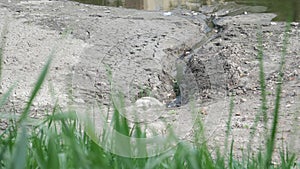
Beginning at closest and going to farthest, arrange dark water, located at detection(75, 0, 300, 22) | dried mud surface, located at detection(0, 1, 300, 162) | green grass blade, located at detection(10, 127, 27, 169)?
green grass blade, located at detection(10, 127, 27, 169), dried mud surface, located at detection(0, 1, 300, 162), dark water, located at detection(75, 0, 300, 22)

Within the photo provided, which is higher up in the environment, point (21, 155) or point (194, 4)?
point (21, 155)

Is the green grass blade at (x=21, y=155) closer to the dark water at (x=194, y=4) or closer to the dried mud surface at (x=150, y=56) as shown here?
the dried mud surface at (x=150, y=56)

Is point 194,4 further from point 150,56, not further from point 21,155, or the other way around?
point 21,155

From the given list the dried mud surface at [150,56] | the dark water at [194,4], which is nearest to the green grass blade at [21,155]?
the dried mud surface at [150,56]

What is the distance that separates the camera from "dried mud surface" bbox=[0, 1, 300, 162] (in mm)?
5359

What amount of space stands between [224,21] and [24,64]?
9.56 feet

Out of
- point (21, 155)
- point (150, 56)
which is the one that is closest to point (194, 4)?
point (150, 56)

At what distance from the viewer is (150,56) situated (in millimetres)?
6820

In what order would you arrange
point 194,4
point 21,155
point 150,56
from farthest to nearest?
1. point 194,4
2. point 150,56
3. point 21,155

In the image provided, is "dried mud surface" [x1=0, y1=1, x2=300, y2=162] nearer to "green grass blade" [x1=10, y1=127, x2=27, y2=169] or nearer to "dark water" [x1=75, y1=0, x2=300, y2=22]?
"dark water" [x1=75, y1=0, x2=300, y2=22]

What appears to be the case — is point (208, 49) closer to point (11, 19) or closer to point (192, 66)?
point (192, 66)

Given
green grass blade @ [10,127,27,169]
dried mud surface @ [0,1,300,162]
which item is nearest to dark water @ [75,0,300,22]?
dried mud surface @ [0,1,300,162]

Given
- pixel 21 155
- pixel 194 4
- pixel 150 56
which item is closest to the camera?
pixel 21 155

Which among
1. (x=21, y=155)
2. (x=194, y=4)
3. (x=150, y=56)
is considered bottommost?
(x=150, y=56)
